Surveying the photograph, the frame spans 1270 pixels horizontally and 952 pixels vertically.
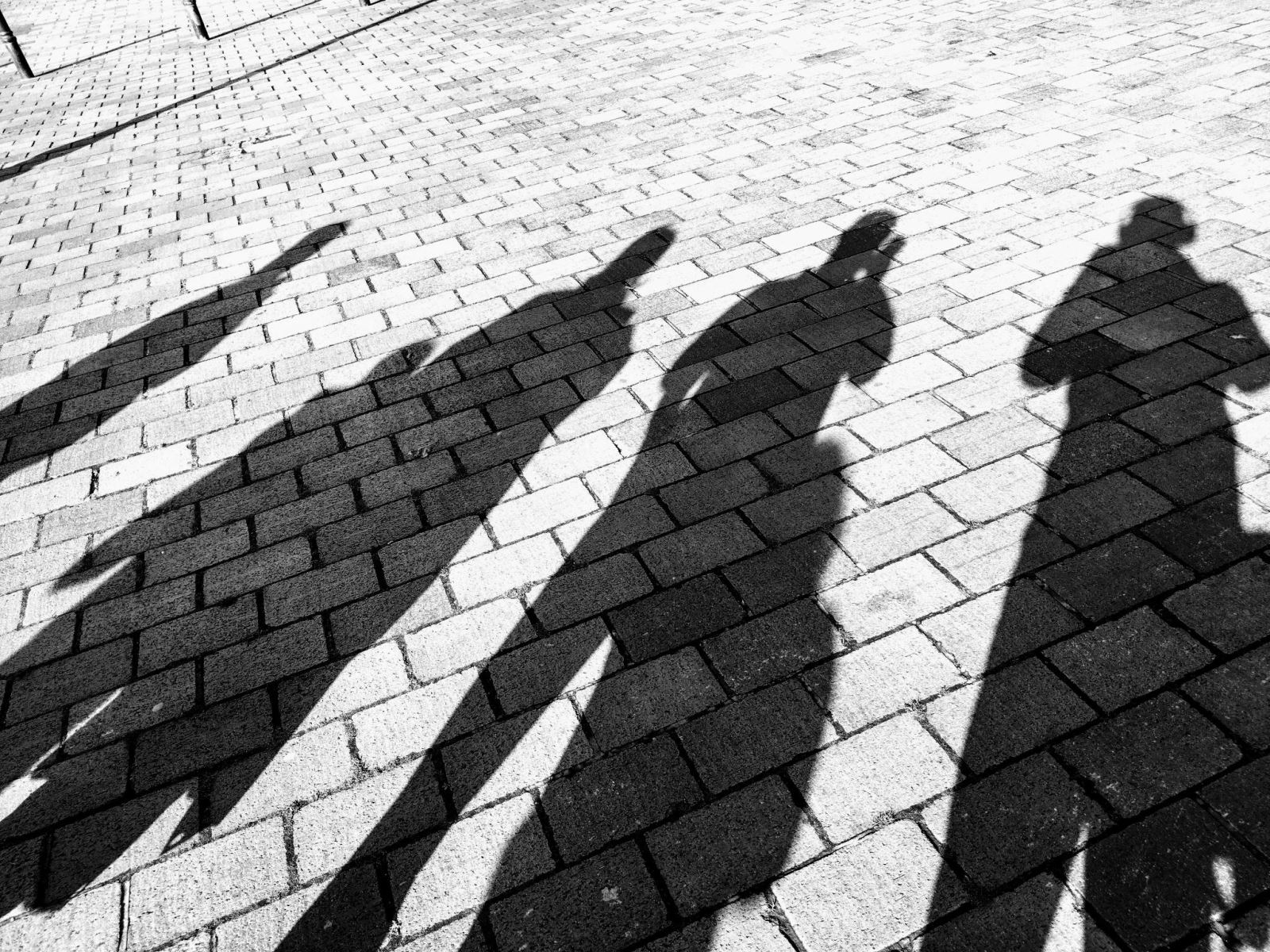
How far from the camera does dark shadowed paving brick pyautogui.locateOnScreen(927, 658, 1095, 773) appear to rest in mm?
2480

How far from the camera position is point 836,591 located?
3008mm

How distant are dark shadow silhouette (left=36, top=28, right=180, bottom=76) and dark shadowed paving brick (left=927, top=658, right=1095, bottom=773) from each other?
14.3 metres

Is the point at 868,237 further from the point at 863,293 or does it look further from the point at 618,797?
the point at 618,797

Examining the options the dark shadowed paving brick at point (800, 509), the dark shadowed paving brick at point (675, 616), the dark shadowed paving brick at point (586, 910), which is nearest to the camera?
the dark shadowed paving brick at point (586, 910)

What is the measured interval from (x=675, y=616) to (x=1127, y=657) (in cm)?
135

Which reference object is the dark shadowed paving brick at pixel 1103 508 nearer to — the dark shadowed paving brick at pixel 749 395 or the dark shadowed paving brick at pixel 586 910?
the dark shadowed paving brick at pixel 749 395

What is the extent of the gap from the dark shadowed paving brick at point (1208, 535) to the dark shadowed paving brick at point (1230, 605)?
59 mm

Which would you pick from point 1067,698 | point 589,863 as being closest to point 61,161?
point 589,863

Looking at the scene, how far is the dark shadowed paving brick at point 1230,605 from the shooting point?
8.78 ft

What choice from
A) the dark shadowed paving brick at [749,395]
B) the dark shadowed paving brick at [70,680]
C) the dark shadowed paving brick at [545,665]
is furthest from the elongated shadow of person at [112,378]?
the dark shadowed paving brick at [749,395]

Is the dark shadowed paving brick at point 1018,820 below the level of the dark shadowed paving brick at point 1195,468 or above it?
below

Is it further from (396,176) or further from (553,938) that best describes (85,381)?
(553,938)

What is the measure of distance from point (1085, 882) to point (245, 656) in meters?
2.58

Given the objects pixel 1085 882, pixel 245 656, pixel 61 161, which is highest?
pixel 61 161
